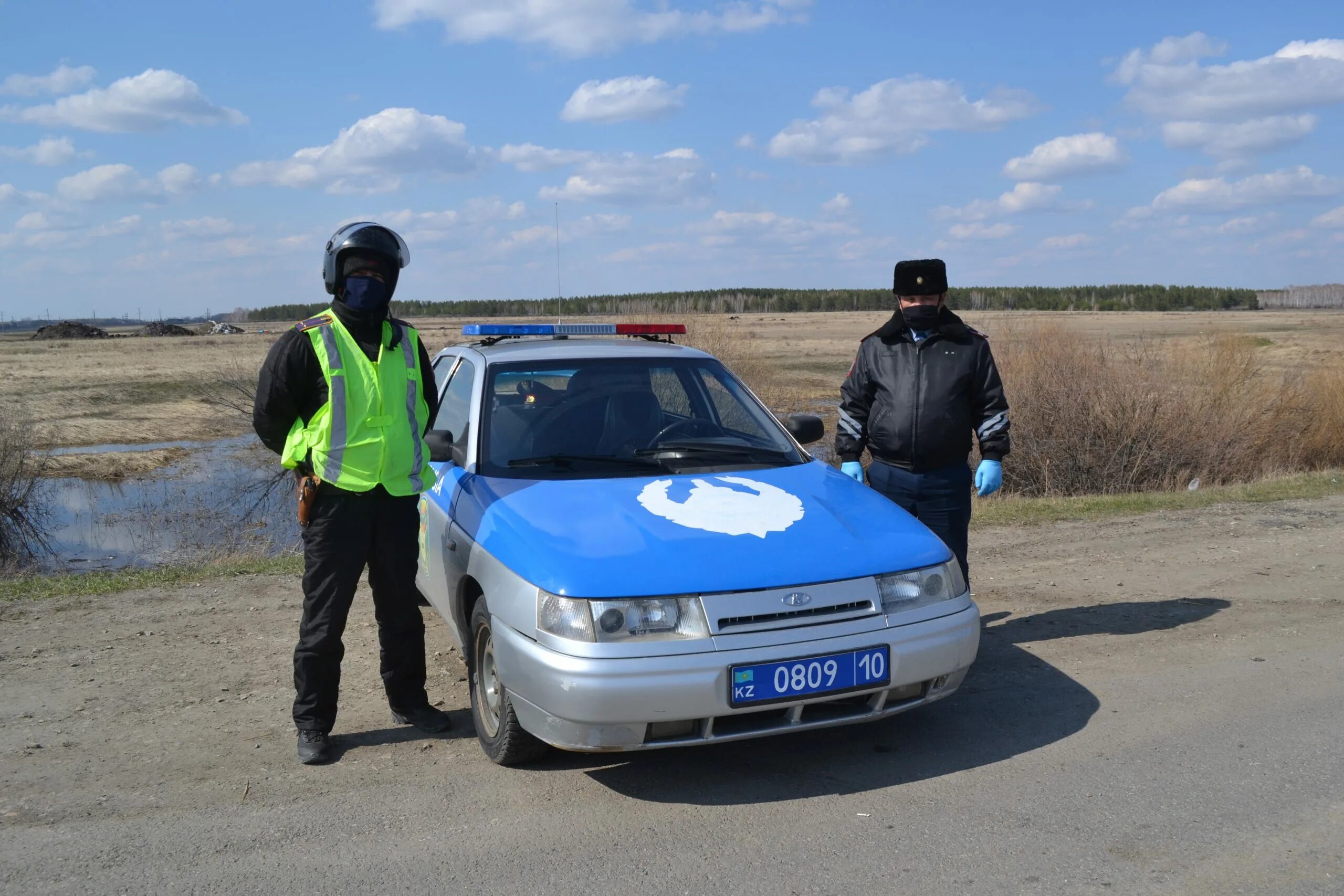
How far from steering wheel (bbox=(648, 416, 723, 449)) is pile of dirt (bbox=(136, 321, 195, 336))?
229 ft

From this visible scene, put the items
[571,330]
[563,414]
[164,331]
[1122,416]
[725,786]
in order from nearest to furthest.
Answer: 1. [725,786]
2. [563,414]
3. [571,330]
4. [1122,416]
5. [164,331]

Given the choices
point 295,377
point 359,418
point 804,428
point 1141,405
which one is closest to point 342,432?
point 359,418

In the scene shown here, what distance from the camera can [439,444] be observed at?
4953 mm

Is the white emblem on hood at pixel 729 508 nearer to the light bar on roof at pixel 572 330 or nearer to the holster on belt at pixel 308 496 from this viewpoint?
the holster on belt at pixel 308 496

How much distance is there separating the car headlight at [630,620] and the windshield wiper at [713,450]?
1.37 m

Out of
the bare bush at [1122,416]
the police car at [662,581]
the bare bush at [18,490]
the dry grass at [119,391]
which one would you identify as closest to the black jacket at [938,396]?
the police car at [662,581]

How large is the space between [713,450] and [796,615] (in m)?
1.45

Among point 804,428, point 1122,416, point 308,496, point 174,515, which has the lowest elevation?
point 174,515

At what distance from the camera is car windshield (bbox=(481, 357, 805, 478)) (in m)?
5.02

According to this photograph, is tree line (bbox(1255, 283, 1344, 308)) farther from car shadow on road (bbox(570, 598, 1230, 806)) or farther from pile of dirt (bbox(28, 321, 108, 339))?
car shadow on road (bbox(570, 598, 1230, 806))

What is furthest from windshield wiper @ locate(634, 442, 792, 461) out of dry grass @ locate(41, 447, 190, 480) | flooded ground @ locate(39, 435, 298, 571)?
dry grass @ locate(41, 447, 190, 480)

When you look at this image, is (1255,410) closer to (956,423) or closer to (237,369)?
(956,423)

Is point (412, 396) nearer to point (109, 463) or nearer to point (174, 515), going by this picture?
point (174, 515)

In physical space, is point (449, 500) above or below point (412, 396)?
below
